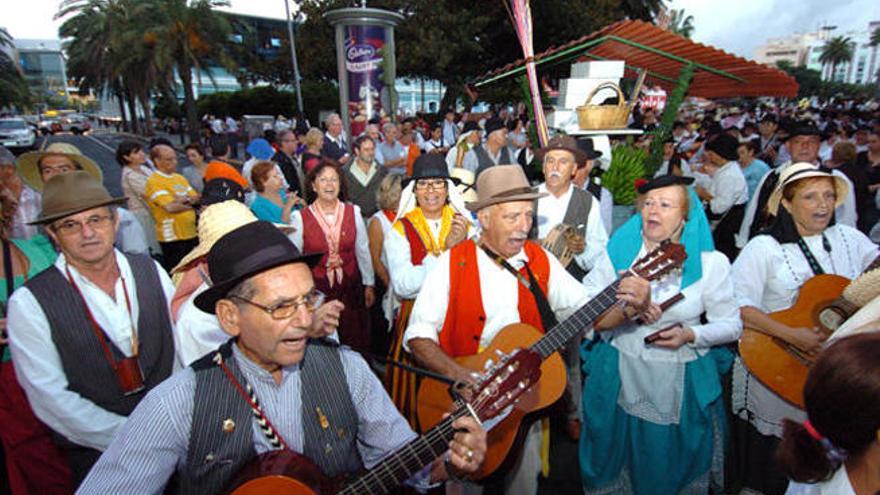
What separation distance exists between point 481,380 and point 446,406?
79cm

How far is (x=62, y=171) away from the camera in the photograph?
4.22 metres

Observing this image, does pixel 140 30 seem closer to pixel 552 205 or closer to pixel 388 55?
pixel 388 55

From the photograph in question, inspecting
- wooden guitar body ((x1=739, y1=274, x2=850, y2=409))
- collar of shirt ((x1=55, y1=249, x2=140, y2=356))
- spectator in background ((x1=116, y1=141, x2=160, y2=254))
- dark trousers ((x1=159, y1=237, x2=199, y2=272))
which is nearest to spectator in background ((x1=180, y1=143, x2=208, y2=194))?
spectator in background ((x1=116, y1=141, x2=160, y2=254))

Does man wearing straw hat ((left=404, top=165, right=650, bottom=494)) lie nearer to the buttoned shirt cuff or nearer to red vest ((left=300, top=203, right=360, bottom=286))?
the buttoned shirt cuff

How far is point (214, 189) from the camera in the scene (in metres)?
3.80

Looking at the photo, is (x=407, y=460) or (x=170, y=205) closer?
(x=407, y=460)

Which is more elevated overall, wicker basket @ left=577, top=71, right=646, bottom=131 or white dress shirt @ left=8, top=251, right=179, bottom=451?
wicker basket @ left=577, top=71, right=646, bottom=131

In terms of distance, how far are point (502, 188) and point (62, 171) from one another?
404cm

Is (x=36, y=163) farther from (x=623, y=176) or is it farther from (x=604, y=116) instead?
(x=604, y=116)

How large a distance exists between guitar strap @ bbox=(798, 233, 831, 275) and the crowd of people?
12 mm

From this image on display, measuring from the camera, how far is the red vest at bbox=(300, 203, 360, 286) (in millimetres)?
4477

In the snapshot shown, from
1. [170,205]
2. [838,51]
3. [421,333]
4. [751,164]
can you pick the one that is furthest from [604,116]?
[838,51]

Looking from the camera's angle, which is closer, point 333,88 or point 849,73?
point 333,88

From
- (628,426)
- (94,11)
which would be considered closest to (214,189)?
(628,426)
